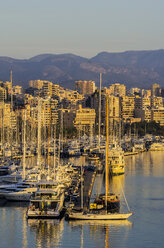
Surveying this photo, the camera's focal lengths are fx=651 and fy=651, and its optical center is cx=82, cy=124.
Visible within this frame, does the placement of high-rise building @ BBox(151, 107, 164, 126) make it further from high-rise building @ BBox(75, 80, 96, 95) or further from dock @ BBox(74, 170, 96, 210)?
dock @ BBox(74, 170, 96, 210)

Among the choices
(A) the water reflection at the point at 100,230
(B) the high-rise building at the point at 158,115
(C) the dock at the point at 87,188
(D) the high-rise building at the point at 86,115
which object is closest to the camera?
(A) the water reflection at the point at 100,230

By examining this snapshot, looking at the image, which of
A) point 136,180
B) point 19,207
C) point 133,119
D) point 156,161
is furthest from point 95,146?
point 133,119

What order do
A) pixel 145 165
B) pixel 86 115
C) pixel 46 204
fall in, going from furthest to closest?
pixel 86 115
pixel 145 165
pixel 46 204

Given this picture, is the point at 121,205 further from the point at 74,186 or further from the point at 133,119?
the point at 133,119

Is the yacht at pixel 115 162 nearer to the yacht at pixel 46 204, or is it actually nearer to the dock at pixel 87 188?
the dock at pixel 87 188

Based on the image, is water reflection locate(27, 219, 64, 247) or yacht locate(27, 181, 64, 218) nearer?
water reflection locate(27, 219, 64, 247)

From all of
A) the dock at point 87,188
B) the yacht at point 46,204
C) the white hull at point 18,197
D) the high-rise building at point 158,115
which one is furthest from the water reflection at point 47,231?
the high-rise building at point 158,115

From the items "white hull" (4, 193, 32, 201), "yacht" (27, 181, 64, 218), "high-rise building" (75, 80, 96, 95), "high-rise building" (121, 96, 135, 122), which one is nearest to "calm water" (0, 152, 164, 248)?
"yacht" (27, 181, 64, 218)

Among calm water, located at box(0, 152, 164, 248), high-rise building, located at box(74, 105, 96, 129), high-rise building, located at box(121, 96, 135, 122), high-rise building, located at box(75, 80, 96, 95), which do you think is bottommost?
calm water, located at box(0, 152, 164, 248)

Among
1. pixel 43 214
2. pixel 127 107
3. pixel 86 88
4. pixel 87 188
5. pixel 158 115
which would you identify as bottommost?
pixel 43 214

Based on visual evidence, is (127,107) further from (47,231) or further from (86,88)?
(47,231)

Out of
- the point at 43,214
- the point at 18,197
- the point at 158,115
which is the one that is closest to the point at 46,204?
the point at 43,214

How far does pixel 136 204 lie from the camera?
32.2 metres

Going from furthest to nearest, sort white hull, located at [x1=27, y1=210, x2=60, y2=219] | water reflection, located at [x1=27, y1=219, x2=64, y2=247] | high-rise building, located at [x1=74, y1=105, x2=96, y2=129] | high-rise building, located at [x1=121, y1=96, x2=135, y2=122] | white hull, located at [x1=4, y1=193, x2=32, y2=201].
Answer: high-rise building, located at [x1=121, y1=96, x2=135, y2=122], high-rise building, located at [x1=74, y1=105, x2=96, y2=129], white hull, located at [x1=4, y1=193, x2=32, y2=201], white hull, located at [x1=27, y1=210, x2=60, y2=219], water reflection, located at [x1=27, y1=219, x2=64, y2=247]
